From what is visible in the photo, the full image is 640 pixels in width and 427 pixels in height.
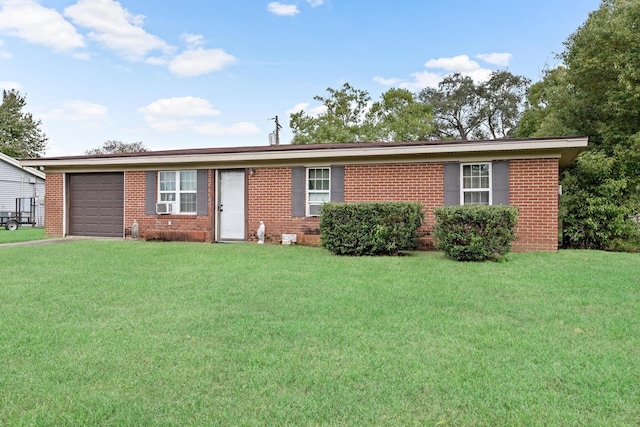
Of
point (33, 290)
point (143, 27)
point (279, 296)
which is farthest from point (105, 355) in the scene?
point (143, 27)

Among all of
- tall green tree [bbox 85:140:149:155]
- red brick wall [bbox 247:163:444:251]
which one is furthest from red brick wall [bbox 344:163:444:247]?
tall green tree [bbox 85:140:149:155]

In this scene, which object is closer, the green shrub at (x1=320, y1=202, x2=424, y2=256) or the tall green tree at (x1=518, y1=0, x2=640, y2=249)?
the green shrub at (x1=320, y1=202, x2=424, y2=256)

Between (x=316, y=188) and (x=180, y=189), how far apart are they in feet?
14.2

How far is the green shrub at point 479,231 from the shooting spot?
789 centimetres

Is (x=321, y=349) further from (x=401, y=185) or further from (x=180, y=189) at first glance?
(x=180, y=189)

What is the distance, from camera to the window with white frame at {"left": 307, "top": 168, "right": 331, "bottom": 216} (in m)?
11.4

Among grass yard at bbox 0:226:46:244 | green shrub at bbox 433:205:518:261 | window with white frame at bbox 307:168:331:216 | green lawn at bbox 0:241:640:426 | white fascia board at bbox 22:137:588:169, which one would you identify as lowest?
green lawn at bbox 0:241:640:426

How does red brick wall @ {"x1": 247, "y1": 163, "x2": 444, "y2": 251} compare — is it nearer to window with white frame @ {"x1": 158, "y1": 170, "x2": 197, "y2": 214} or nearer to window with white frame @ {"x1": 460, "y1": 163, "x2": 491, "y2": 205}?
window with white frame @ {"x1": 460, "y1": 163, "x2": 491, "y2": 205}

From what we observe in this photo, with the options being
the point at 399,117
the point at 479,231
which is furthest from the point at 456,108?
the point at 479,231

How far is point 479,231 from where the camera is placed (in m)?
7.98

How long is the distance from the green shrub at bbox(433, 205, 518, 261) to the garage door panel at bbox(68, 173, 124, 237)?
33.9 ft

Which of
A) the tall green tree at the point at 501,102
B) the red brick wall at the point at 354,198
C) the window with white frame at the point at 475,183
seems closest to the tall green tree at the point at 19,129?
the red brick wall at the point at 354,198

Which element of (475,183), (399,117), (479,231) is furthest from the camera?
(399,117)

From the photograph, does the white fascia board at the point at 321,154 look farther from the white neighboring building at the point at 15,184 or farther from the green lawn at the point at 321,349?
the white neighboring building at the point at 15,184
